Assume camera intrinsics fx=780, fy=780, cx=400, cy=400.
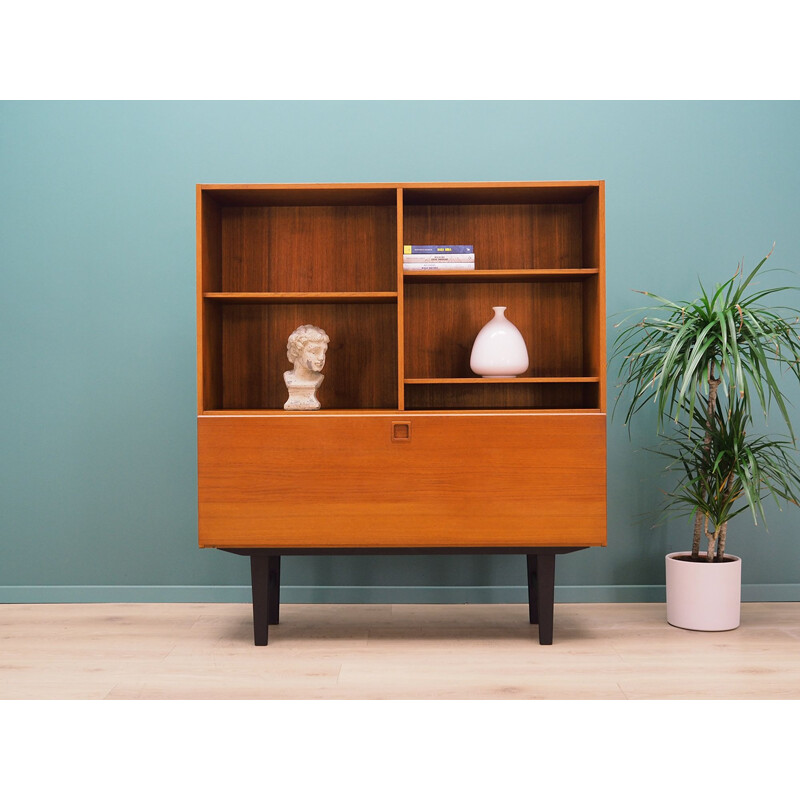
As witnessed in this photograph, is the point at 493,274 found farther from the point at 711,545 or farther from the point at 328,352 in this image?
the point at 711,545

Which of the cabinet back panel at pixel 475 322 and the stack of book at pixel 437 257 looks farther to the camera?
the cabinet back panel at pixel 475 322

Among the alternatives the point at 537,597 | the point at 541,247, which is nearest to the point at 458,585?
the point at 537,597

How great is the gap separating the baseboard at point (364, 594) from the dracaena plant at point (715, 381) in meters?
0.39

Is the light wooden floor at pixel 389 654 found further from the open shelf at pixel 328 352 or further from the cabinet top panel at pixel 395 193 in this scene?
the cabinet top panel at pixel 395 193

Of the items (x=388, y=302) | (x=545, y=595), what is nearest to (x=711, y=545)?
(x=545, y=595)

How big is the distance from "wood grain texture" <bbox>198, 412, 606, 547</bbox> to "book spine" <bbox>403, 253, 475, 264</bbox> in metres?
0.63

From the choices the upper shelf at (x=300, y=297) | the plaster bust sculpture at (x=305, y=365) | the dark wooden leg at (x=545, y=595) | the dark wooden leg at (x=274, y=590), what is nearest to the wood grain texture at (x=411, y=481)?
the dark wooden leg at (x=545, y=595)

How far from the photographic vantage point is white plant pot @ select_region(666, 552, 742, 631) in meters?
3.04

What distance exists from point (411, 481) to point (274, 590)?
0.80 metres

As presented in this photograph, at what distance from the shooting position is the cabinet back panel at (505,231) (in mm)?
3293

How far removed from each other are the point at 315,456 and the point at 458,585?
104 cm

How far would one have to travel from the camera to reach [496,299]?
333 cm

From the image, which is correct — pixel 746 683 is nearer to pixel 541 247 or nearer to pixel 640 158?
pixel 541 247

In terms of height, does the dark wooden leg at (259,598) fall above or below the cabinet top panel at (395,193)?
below
